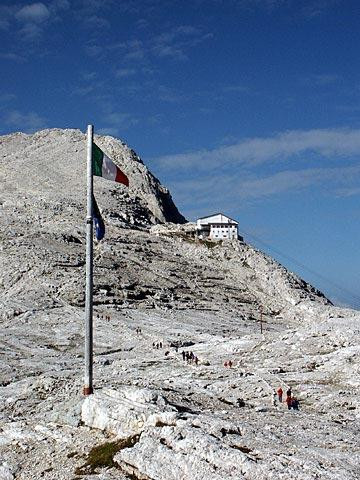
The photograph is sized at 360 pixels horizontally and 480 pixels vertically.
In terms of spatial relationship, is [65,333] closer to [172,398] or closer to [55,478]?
[172,398]

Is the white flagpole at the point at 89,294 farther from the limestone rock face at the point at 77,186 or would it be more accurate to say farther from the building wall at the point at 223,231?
the building wall at the point at 223,231

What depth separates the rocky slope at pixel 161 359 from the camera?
18.6 m

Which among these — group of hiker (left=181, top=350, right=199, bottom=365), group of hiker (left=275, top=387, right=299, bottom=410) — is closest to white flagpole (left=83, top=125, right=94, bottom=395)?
group of hiker (left=275, top=387, right=299, bottom=410)

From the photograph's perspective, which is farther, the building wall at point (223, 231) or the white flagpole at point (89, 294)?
the building wall at point (223, 231)

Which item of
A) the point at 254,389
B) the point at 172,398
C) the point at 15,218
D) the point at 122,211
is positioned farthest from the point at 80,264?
the point at 172,398

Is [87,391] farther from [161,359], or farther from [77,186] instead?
[77,186]

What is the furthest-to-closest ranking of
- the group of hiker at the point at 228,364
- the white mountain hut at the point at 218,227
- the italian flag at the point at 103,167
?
the white mountain hut at the point at 218,227 → the group of hiker at the point at 228,364 → the italian flag at the point at 103,167

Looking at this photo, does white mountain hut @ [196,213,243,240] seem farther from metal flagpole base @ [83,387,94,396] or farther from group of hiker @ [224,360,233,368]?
metal flagpole base @ [83,387,94,396]

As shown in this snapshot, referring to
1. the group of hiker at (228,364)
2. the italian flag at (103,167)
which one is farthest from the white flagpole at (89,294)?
the group of hiker at (228,364)

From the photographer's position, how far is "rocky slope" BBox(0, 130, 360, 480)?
18594mm

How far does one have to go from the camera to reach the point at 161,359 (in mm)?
52062

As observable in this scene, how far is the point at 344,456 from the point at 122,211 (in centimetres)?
13689

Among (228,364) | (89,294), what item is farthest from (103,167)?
(228,364)

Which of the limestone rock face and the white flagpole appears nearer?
the white flagpole
